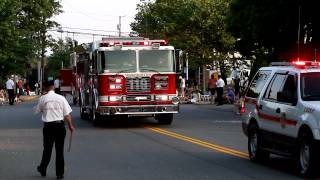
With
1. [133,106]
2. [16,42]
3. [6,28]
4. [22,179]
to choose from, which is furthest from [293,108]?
[16,42]

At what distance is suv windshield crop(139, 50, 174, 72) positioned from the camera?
24.9m

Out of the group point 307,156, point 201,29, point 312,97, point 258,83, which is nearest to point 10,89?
point 201,29

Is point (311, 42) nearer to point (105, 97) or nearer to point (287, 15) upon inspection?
point (287, 15)

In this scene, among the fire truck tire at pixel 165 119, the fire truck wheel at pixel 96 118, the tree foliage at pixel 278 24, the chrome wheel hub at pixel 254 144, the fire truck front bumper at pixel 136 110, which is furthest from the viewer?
the tree foliage at pixel 278 24

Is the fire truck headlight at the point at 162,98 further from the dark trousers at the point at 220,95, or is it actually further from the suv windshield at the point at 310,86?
the dark trousers at the point at 220,95

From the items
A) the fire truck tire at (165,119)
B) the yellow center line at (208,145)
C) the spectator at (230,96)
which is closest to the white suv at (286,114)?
the yellow center line at (208,145)

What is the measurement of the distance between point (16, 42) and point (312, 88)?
151 feet

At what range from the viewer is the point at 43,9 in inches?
3120

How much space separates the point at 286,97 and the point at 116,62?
40.7 feet

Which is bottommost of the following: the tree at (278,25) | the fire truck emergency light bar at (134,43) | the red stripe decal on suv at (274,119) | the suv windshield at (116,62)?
the red stripe decal on suv at (274,119)

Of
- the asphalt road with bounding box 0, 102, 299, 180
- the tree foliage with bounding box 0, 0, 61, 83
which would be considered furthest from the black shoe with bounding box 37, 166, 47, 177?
the tree foliage with bounding box 0, 0, 61, 83

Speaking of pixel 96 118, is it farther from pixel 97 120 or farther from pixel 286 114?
pixel 286 114

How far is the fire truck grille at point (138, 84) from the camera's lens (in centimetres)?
2458

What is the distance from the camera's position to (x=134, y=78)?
24641 mm
